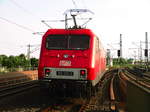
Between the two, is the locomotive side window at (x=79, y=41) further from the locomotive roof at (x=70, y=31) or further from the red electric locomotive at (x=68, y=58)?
the locomotive roof at (x=70, y=31)

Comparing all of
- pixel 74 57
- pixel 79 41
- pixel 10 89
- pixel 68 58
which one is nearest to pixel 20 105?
pixel 68 58

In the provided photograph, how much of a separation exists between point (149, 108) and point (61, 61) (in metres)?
5.16

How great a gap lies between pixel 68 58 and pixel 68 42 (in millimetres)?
761

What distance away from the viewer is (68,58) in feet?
30.1

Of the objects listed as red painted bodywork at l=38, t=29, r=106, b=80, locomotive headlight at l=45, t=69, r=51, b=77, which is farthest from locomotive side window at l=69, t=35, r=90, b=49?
locomotive headlight at l=45, t=69, r=51, b=77

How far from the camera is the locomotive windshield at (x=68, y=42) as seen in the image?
374 inches

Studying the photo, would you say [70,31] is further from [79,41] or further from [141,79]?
[141,79]

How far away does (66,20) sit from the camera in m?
23.4

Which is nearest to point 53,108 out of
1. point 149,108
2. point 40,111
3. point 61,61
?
point 40,111

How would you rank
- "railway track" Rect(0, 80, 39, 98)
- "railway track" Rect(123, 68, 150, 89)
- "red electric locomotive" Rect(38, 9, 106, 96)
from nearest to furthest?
"red electric locomotive" Rect(38, 9, 106, 96) < "railway track" Rect(0, 80, 39, 98) < "railway track" Rect(123, 68, 150, 89)

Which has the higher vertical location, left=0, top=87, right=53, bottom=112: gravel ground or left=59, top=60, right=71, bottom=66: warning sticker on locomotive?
left=59, top=60, right=71, bottom=66: warning sticker on locomotive

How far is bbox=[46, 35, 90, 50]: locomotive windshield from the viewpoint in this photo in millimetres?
9500

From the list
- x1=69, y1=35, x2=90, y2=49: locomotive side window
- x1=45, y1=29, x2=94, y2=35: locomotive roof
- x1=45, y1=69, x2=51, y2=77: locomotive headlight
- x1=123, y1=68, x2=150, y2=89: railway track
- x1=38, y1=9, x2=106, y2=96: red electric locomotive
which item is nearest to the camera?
x1=38, y1=9, x2=106, y2=96: red electric locomotive

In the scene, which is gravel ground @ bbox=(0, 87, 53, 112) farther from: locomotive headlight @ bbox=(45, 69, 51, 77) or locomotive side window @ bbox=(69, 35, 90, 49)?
locomotive side window @ bbox=(69, 35, 90, 49)
